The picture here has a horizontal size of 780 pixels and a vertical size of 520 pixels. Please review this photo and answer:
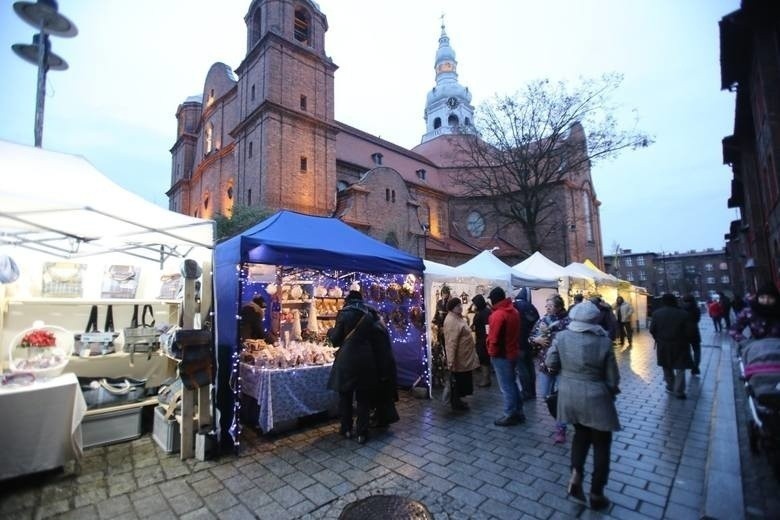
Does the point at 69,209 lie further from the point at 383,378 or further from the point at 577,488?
the point at 577,488

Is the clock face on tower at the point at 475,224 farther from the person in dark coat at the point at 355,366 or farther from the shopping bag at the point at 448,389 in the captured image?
the person in dark coat at the point at 355,366

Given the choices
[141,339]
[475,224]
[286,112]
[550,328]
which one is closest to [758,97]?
[550,328]

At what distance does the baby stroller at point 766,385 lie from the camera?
3.39 metres

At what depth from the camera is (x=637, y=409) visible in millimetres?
6016

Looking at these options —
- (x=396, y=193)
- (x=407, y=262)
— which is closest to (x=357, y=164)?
(x=396, y=193)

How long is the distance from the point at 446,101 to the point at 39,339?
51.0m

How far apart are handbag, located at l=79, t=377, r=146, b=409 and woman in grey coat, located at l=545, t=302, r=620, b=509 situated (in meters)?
5.58

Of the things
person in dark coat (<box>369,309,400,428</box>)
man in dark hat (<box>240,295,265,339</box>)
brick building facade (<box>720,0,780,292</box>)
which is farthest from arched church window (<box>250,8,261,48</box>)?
person in dark coat (<box>369,309,400,428</box>)

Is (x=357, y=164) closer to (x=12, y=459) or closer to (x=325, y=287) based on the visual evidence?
(x=325, y=287)

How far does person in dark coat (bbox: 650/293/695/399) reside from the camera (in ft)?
21.5

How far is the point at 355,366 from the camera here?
4.71m

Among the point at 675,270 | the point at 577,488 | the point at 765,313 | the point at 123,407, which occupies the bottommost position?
the point at 577,488

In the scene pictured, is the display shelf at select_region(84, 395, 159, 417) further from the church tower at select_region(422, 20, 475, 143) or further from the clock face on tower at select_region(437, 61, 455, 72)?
the clock face on tower at select_region(437, 61, 455, 72)

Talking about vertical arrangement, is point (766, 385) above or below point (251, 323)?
below
